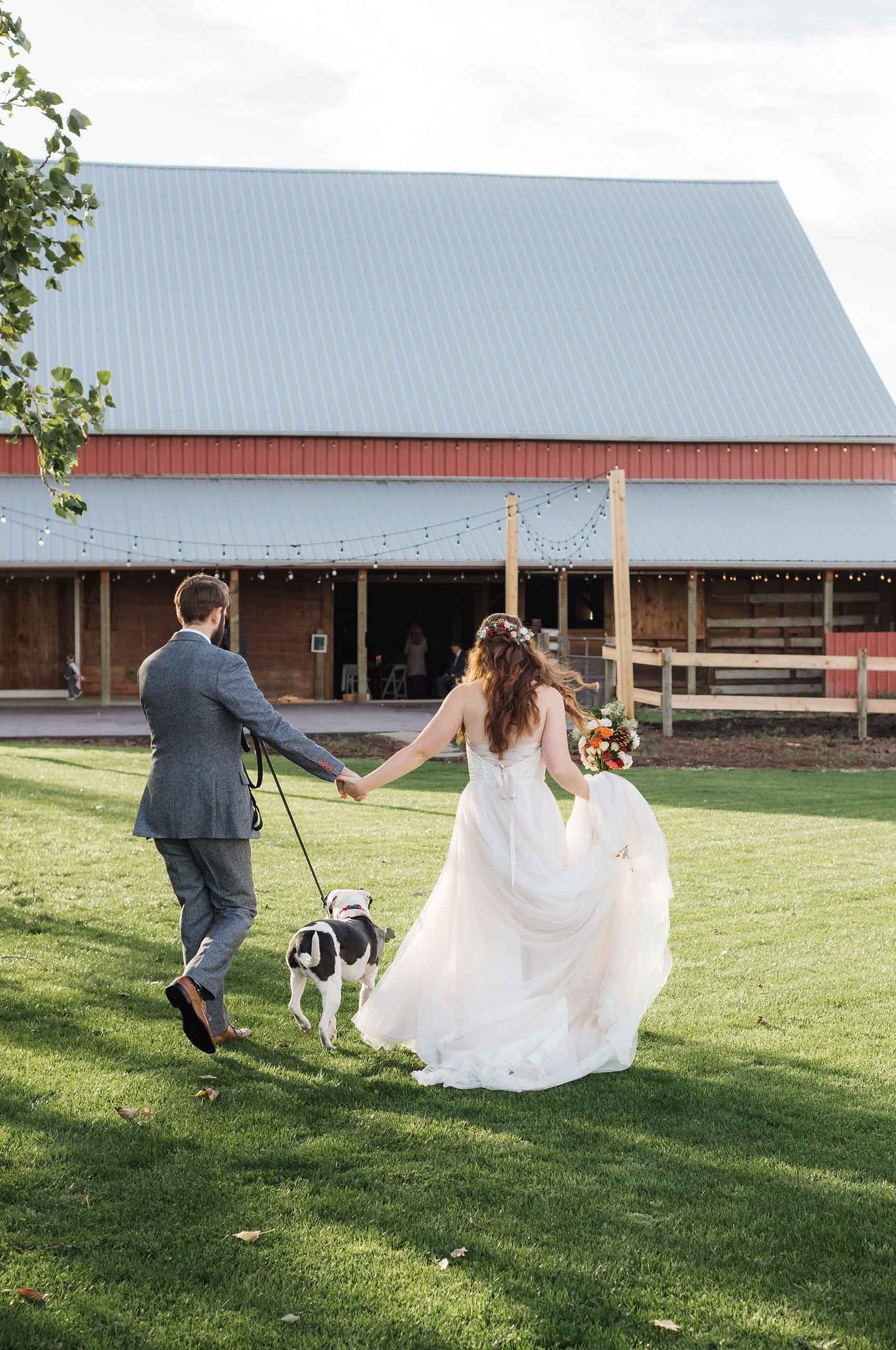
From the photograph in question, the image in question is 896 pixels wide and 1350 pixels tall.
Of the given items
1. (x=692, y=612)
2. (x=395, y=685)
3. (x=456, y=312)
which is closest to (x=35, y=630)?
(x=395, y=685)

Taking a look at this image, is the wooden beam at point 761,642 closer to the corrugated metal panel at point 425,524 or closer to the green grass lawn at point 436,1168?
the corrugated metal panel at point 425,524

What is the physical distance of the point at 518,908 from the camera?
5.82m

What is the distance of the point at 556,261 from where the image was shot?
101 feet

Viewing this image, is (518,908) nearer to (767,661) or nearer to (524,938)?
(524,938)

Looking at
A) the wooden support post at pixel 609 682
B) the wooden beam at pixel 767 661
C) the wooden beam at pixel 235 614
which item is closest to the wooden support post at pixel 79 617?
the wooden beam at pixel 235 614

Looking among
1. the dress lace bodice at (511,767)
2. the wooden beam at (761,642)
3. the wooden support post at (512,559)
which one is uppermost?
the wooden support post at (512,559)

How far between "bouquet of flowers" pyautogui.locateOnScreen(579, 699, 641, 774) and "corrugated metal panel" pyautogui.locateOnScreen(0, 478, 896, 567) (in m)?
18.2

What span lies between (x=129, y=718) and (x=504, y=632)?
55.6 feet

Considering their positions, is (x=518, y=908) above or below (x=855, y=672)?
below

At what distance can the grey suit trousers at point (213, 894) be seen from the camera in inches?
221

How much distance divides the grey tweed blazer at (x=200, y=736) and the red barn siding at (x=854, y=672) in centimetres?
1974

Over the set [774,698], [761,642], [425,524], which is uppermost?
[425,524]

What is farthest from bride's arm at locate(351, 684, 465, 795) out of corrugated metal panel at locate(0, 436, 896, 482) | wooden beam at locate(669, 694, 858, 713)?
corrugated metal panel at locate(0, 436, 896, 482)

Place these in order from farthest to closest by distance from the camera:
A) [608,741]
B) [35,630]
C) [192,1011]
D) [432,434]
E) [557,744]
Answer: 1. [432,434]
2. [35,630]
3. [608,741]
4. [557,744]
5. [192,1011]
